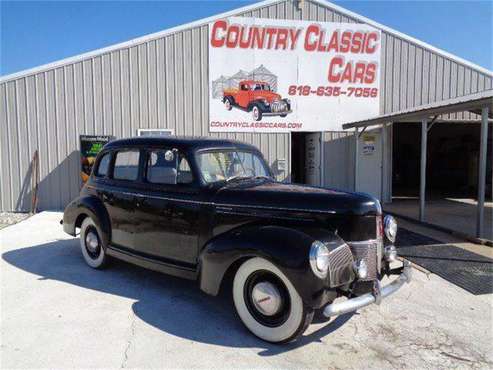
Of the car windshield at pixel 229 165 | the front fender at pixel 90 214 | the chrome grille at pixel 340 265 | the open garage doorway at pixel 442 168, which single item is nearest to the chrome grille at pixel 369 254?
the chrome grille at pixel 340 265

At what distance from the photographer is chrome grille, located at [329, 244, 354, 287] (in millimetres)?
2994

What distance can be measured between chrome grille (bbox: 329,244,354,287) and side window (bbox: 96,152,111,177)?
10.8ft

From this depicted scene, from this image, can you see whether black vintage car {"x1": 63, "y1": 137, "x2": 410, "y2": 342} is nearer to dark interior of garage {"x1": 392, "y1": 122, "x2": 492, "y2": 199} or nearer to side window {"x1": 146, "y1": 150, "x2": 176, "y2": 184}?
side window {"x1": 146, "y1": 150, "x2": 176, "y2": 184}

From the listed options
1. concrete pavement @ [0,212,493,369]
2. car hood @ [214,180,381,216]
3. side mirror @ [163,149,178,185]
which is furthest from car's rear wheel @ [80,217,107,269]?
car hood @ [214,180,381,216]

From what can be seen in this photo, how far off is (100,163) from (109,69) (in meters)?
5.75

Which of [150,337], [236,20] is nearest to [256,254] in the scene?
[150,337]

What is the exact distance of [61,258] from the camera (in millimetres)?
5586

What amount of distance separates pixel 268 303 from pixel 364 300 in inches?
30.9

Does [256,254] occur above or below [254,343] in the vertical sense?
above

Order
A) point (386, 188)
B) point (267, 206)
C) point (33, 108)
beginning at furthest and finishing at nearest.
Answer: point (386, 188) < point (33, 108) < point (267, 206)

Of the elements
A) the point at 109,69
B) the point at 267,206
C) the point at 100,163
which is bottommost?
the point at 267,206

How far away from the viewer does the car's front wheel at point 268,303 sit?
118 inches

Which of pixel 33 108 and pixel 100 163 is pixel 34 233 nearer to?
pixel 100 163

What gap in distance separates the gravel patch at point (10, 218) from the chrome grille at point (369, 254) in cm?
776
